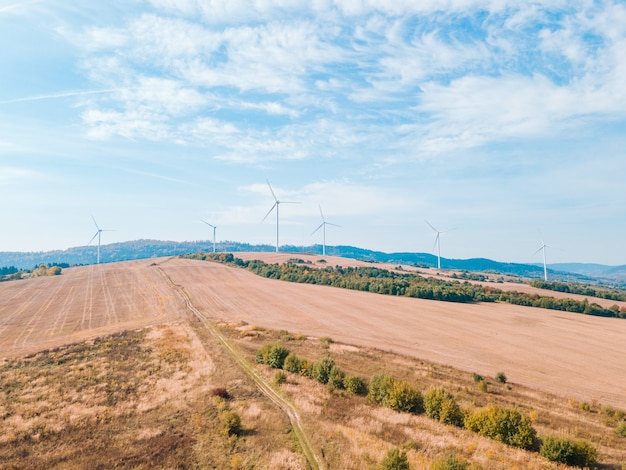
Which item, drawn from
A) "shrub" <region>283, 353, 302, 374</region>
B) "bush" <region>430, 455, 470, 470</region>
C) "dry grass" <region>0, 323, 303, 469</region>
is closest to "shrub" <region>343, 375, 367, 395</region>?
"shrub" <region>283, 353, 302, 374</region>

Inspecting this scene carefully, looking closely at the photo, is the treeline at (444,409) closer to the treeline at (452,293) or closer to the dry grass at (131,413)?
the dry grass at (131,413)

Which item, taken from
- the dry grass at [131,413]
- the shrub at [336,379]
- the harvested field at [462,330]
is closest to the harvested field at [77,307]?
the harvested field at [462,330]

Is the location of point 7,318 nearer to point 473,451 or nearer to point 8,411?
point 8,411

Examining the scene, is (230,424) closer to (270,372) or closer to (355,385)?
(355,385)

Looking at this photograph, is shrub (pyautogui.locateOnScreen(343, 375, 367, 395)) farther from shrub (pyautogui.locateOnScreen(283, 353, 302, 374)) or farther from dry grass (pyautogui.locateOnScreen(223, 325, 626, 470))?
shrub (pyautogui.locateOnScreen(283, 353, 302, 374))

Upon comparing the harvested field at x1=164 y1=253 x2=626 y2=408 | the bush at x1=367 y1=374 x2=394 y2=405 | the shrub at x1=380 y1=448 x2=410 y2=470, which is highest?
the shrub at x1=380 y1=448 x2=410 y2=470

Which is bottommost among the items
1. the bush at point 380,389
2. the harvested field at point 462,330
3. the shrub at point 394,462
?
the harvested field at point 462,330
